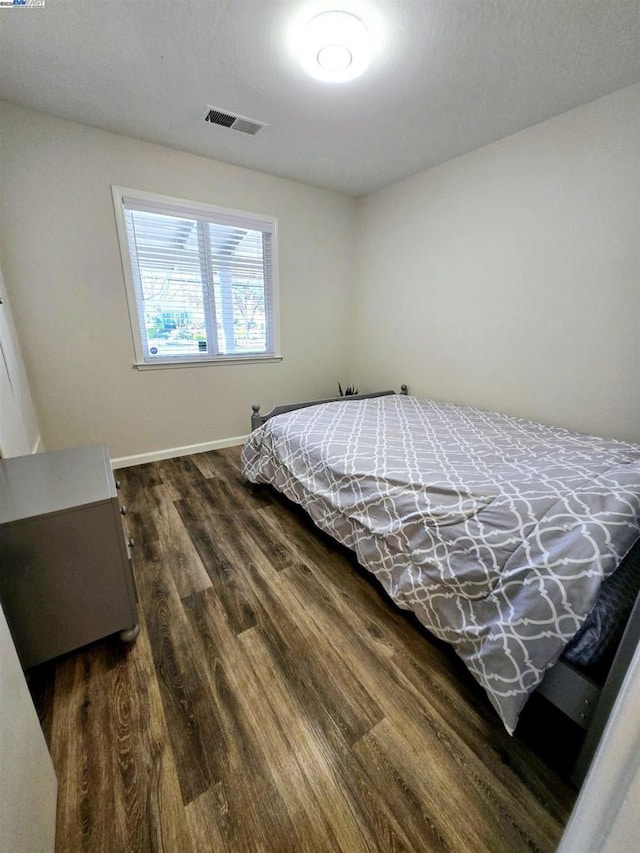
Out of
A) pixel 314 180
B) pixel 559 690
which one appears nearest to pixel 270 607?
pixel 559 690

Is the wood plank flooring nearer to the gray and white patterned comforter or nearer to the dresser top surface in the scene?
the gray and white patterned comforter

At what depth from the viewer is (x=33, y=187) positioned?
223 centimetres

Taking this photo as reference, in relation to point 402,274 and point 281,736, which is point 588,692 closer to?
point 281,736

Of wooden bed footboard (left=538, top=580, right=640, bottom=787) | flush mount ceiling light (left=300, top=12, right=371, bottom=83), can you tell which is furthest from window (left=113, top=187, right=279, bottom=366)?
wooden bed footboard (left=538, top=580, right=640, bottom=787)

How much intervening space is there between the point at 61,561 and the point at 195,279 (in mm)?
2551

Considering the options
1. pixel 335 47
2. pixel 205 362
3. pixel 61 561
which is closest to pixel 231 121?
pixel 335 47

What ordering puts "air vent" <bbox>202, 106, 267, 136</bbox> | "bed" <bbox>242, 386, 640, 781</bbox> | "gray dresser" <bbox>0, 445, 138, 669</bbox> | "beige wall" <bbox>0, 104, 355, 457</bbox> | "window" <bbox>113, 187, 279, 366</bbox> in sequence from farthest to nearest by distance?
1. "window" <bbox>113, 187, 279, 366</bbox>
2. "beige wall" <bbox>0, 104, 355, 457</bbox>
3. "air vent" <bbox>202, 106, 267, 136</bbox>
4. "gray dresser" <bbox>0, 445, 138, 669</bbox>
5. "bed" <bbox>242, 386, 640, 781</bbox>

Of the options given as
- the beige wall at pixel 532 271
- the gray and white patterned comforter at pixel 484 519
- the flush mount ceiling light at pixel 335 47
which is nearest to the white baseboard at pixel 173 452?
the gray and white patterned comforter at pixel 484 519

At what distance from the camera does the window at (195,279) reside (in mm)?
2664

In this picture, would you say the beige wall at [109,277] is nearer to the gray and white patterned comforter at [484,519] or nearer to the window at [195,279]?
the window at [195,279]

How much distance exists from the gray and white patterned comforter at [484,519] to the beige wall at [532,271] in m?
0.44

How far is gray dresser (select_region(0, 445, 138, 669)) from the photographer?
42.3 inches

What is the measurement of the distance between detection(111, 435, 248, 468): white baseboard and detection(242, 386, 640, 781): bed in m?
1.43

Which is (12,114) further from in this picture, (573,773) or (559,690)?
(573,773)
